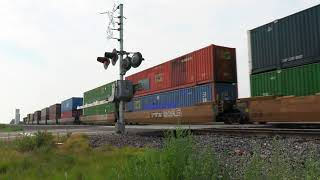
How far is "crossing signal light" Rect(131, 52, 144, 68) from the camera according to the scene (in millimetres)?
17000

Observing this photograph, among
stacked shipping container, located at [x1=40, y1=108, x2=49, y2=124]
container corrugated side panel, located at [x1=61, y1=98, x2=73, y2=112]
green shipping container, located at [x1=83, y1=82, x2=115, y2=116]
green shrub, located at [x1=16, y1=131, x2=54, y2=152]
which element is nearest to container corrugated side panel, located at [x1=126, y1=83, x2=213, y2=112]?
green shipping container, located at [x1=83, y1=82, x2=115, y2=116]

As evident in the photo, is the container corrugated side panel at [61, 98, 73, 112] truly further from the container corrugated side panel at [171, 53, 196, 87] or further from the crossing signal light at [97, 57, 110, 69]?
the crossing signal light at [97, 57, 110, 69]

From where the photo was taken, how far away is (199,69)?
88.1 feet

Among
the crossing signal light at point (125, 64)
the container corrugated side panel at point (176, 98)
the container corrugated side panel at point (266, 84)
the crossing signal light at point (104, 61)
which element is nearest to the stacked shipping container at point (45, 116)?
the container corrugated side panel at point (176, 98)

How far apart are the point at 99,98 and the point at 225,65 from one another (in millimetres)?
23242

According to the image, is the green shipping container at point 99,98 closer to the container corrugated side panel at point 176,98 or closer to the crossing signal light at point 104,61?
the container corrugated side panel at point 176,98

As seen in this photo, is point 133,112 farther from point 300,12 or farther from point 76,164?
point 76,164

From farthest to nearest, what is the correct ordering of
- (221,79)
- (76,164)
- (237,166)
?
(221,79) < (76,164) < (237,166)

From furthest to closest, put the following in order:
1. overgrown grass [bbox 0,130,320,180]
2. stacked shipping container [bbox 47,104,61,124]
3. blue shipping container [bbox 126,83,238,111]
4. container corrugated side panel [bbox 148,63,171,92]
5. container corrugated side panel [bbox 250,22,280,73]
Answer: stacked shipping container [bbox 47,104,61,124]
container corrugated side panel [bbox 148,63,171,92]
blue shipping container [bbox 126,83,238,111]
container corrugated side panel [bbox 250,22,280,73]
overgrown grass [bbox 0,130,320,180]

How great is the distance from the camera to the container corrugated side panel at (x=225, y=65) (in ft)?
84.5

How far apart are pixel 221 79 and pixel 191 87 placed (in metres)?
2.52

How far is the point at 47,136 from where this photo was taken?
11.6 m

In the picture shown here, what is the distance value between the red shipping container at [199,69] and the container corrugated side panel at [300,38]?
7.18 metres

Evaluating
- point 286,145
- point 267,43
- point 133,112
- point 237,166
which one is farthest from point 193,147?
point 133,112
